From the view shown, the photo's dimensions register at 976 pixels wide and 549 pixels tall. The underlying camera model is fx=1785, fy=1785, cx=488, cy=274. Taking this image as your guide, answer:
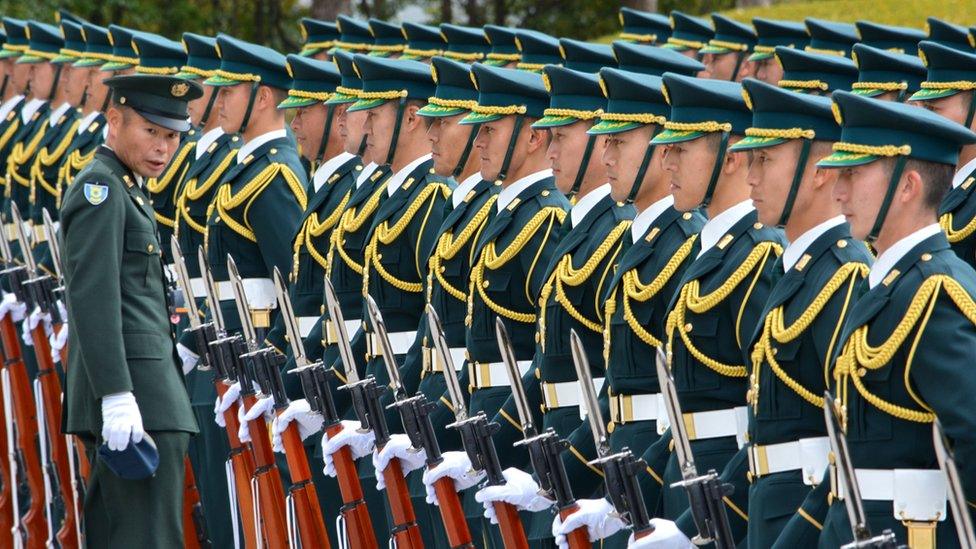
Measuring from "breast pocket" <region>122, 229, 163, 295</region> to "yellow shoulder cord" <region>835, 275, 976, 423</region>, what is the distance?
8.31 ft

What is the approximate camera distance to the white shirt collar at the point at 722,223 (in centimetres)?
480

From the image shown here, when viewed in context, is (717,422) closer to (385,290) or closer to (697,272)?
(697,272)

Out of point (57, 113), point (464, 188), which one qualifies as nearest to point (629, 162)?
point (464, 188)

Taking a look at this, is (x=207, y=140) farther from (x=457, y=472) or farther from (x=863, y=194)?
(x=863, y=194)

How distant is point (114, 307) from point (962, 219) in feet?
9.15

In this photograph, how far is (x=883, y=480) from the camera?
12.8ft

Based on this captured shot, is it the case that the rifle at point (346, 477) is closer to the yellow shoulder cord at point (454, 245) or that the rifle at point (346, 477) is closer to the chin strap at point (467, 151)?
the yellow shoulder cord at point (454, 245)

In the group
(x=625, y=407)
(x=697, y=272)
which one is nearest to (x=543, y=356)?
(x=625, y=407)

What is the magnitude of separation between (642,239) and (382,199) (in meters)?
1.83

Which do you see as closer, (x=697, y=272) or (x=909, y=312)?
(x=909, y=312)

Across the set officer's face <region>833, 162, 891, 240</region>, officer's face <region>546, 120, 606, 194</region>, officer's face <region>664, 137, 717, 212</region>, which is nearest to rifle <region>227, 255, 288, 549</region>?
officer's face <region>546, 120, 606, 194</region>

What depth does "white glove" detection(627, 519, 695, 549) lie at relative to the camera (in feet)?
13.6

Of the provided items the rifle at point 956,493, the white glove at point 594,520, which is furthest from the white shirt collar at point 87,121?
the rifle at point 956,493

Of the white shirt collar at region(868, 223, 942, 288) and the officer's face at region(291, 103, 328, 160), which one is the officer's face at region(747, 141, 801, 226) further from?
the officer's face at region(291, 103, 328, 160)
